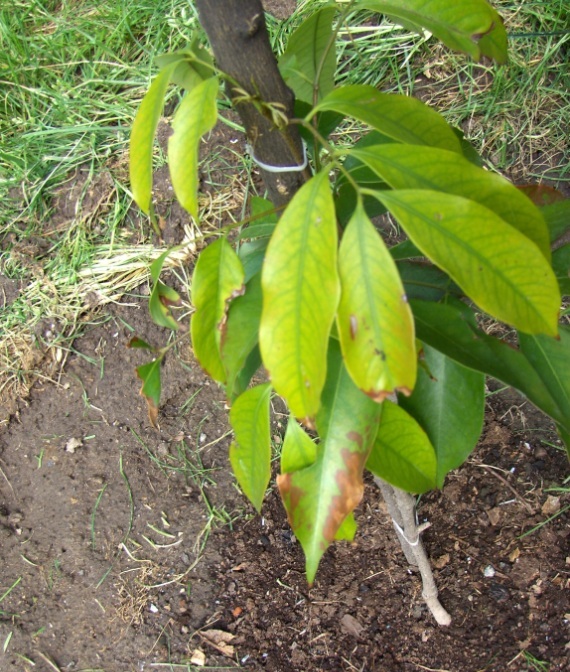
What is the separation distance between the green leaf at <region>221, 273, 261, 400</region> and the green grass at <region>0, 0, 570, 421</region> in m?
1.13

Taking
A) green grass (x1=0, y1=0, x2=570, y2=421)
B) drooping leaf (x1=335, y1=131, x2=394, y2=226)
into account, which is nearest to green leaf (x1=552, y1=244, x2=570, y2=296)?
drooping leaf (x1=335, y1=131, x2=394, y2=226)

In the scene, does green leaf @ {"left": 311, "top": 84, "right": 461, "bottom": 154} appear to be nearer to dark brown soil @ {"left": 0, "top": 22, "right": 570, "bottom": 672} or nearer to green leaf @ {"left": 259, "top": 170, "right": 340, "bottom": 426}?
green leaf @ {"left": 259, "top": 170, "right": 340, "bottom": 426}

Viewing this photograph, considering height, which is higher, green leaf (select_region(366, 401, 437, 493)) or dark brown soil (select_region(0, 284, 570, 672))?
green leaf (select_region(366, 401, 437, 493))

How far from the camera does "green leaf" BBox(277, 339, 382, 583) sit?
0.79m

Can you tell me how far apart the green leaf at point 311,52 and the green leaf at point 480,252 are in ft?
1.06

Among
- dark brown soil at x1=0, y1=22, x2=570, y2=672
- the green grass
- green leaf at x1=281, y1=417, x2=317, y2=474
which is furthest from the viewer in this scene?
the green grass

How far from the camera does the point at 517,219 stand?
0.66 meters

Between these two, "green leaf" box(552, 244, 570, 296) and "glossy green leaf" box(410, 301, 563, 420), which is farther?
"green leaf" box(552, 244, 570, 296)

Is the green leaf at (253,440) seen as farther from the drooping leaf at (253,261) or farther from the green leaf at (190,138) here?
the green leaf at (190,138)

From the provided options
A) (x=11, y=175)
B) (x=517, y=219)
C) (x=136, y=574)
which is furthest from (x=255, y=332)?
(x=11, y=175)

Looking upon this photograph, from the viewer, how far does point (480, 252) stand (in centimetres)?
62

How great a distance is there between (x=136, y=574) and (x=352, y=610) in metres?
0.51

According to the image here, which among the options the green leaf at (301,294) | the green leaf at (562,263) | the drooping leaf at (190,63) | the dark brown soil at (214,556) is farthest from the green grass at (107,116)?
the green leaf at (301,294)

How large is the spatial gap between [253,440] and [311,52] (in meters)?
0.52
